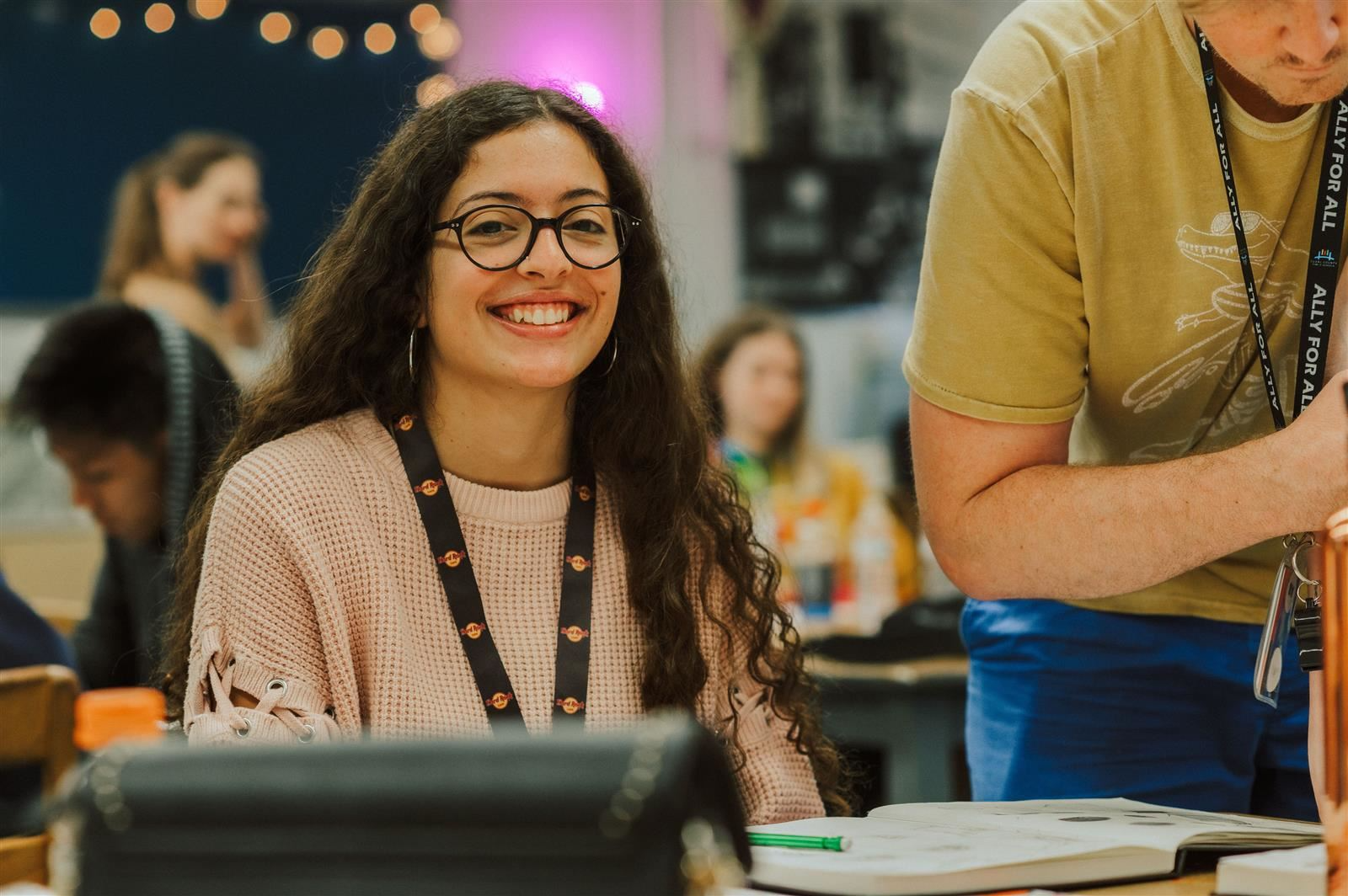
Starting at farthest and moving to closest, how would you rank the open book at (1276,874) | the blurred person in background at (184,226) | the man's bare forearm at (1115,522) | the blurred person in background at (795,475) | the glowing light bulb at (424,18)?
the glowing light bulb at (424,18)
the blurred person in background at (795,475)
the blurred person in background at (184,226)
the man's bare forearm at (1115,522)
the open book at (1276,874)

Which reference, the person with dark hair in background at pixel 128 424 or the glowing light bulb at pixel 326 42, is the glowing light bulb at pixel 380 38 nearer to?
the glowing light bulb at pixel 326 42

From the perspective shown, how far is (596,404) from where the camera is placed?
173 centimetres

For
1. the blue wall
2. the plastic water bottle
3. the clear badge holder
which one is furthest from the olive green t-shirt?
the blue wall

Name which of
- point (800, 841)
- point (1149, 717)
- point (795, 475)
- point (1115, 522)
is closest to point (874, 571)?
point (795, 475)

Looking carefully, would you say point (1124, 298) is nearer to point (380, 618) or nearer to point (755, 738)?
point (755, 738)

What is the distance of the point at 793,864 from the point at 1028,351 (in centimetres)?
65

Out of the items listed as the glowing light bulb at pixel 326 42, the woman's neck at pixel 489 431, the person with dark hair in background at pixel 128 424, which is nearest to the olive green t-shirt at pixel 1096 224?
the woman's neck at pixel 489 431

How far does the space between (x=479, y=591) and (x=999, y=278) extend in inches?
23.8

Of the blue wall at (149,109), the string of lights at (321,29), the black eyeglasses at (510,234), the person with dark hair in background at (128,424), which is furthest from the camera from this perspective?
the string of lights at (321,29)

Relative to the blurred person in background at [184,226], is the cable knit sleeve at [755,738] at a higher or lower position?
lower

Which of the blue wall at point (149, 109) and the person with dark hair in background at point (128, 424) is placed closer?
the person with dark hair in background at point (128, 424)

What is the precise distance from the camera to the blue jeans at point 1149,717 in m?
1.63

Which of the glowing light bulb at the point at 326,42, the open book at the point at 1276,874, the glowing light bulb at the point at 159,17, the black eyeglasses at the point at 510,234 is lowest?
the open book at the point at 1276,874

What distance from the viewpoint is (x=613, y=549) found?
1618 mm
